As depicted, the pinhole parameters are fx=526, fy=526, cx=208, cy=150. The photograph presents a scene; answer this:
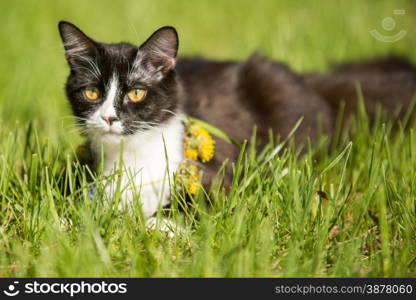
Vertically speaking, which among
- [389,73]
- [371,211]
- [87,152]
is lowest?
[371,211]

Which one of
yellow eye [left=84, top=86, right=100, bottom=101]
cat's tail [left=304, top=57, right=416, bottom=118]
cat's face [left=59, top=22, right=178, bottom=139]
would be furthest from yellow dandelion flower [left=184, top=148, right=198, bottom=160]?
cat's tail [left=304, top=57, right=416, bottom=118]

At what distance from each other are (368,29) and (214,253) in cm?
399

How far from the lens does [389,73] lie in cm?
357

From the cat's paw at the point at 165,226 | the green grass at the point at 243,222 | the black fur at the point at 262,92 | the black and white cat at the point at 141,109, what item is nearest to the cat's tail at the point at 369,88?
the black fur at the point at 262,92

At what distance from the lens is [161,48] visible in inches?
89.6

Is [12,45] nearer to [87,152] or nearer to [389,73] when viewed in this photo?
[87,152]

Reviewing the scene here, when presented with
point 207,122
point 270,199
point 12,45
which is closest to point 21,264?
point 270,199

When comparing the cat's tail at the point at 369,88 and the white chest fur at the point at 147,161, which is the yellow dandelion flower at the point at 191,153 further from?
the cat's tail at the point at 369,88

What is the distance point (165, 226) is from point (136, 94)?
575 mm

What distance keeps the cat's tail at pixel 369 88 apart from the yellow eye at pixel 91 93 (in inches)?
63.3

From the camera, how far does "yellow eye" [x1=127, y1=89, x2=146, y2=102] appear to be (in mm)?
2212

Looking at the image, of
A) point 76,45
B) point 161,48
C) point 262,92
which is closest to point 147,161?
point 161,48

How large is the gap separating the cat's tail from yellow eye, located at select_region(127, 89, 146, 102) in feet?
4.83

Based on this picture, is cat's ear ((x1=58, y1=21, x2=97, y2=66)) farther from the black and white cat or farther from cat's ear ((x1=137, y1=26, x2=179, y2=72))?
cat's ear ((x1=137, y1=26, x2=179, y2=72))
